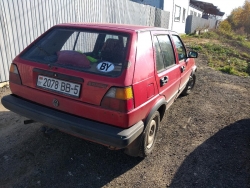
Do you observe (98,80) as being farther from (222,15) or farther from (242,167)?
(222,15)

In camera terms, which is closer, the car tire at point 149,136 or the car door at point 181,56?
the car tire at point 149,136

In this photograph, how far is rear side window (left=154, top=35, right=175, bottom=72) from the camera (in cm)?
286

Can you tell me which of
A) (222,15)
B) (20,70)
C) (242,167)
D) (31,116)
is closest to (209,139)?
(242,167)

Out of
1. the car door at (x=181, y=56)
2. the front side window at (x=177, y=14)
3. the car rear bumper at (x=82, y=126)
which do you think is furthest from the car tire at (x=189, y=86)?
the front side window at (x=177, y=14)

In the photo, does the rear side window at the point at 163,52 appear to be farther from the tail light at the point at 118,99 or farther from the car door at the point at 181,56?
the tail light at the point at 118,99

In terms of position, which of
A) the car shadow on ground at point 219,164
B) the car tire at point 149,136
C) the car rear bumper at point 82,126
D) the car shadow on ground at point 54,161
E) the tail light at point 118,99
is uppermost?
the tail light at point 118,99

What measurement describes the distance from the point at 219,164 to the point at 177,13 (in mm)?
20875

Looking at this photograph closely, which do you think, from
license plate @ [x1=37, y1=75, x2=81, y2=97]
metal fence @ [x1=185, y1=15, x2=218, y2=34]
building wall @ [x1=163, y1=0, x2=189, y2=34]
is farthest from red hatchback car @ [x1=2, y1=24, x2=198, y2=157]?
metal fence @ [x1=185, y1=15, x2=218, y2=34]

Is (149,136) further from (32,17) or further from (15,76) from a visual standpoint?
(32,17)

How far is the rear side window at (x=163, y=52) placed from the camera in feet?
9.39

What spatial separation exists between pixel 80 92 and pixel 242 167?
2391 mm

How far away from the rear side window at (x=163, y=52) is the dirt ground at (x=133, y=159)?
4.04ft

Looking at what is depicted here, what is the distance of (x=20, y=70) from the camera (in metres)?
2.62

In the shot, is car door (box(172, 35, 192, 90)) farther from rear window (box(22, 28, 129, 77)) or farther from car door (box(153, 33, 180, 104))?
rear window (box(22, 28, 129, 77))
